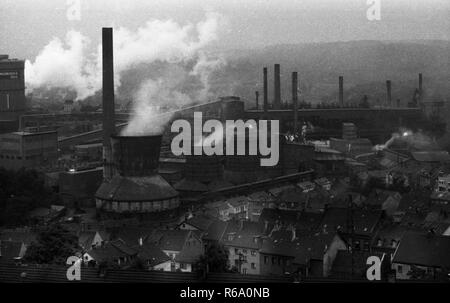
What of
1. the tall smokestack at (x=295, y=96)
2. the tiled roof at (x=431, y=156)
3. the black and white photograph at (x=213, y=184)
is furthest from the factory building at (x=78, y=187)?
the tall smokestack at (x=295, y=96)

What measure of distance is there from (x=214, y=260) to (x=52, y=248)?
2.16m

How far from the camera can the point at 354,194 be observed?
1689 centimetres

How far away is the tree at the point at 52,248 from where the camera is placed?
10438 mm

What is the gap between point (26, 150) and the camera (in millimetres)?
21609

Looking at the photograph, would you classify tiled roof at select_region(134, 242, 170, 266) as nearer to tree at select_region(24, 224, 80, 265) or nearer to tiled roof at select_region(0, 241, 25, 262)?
tree at select_region(24, 224, 80, 265)

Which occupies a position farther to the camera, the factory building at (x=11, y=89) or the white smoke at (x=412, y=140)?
the factory building at (x=11, y=89)

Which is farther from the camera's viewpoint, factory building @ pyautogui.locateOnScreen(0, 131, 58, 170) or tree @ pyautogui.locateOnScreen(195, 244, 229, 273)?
factory building @ pyautogui.locateOnScreen(0, 131, 58, 170)

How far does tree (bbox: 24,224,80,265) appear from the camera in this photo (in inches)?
411

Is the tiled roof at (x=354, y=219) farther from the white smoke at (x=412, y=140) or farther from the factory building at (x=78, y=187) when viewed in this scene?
the white smoke at (x=412, y=140)

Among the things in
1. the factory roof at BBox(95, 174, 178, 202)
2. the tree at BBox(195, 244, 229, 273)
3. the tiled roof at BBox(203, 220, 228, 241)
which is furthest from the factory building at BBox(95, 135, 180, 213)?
the tree at BBox(195, 244, 229, 273)

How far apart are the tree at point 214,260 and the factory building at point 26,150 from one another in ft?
39.5

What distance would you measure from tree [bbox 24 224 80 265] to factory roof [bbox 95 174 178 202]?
192 inches

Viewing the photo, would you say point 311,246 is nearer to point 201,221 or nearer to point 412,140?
point 201,221

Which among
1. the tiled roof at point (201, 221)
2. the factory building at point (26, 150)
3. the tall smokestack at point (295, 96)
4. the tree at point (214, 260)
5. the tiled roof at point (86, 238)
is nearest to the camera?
the tree at point (214, 260)
